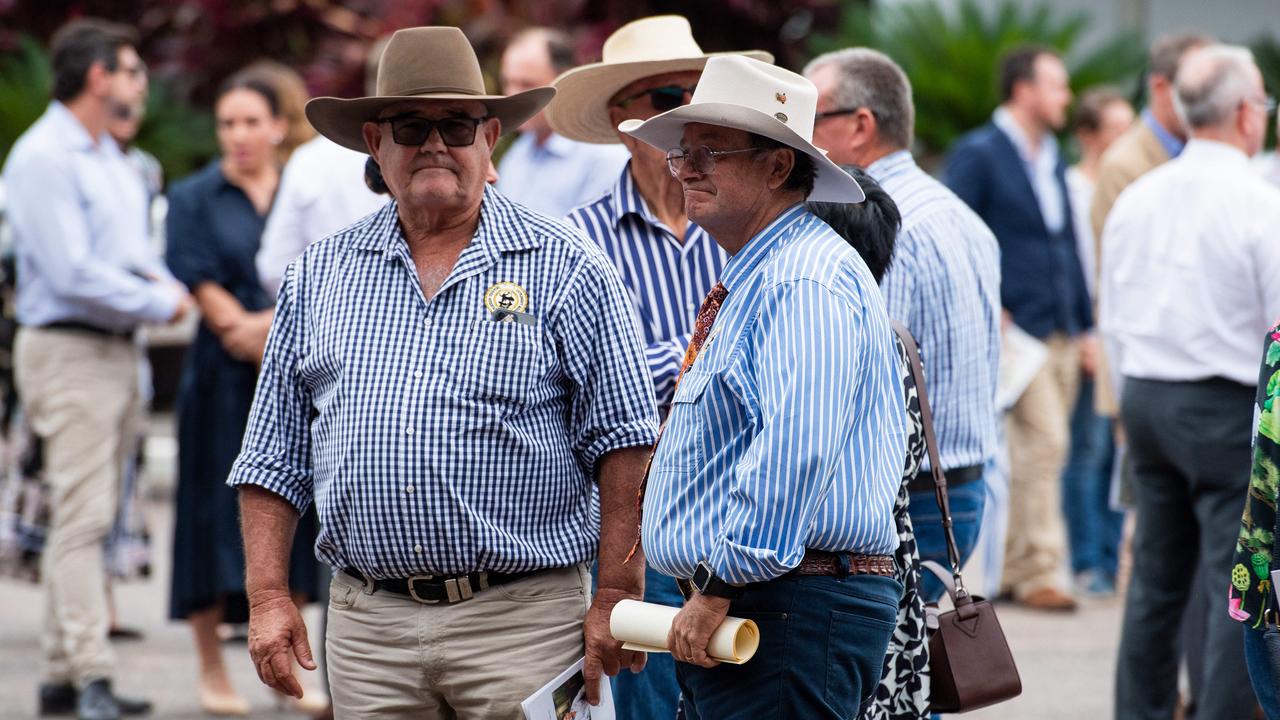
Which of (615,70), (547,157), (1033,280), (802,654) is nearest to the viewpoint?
(802,654)

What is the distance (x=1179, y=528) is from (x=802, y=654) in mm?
2966

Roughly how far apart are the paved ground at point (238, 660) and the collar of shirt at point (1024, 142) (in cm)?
244

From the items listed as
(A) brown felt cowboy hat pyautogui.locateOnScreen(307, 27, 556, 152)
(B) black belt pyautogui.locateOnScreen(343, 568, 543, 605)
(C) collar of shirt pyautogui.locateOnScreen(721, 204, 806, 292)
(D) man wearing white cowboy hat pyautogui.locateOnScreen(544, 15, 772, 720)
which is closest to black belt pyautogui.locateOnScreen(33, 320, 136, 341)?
(D) man wearing white cowboy hat pyautogui.locateOnScreen(544, 15, 772, 720)

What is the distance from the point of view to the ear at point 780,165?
3416 millimetres

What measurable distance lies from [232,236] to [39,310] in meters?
0.82

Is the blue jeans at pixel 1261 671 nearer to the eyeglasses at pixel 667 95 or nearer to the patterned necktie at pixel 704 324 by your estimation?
the patterned necktie at pixel 704 324

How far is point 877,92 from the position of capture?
16.4ft

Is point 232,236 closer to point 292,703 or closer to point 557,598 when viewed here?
point 292,703

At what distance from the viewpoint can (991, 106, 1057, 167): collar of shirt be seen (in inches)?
356

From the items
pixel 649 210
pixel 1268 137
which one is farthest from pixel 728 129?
pixel 1268 137

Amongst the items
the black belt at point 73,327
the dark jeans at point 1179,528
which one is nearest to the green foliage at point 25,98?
the black belt at point 73,327

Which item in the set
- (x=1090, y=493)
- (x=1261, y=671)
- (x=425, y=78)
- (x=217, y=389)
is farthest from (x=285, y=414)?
→ (x=1090, y=493)

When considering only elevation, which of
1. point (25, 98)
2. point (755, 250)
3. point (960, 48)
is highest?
point (960, 48)

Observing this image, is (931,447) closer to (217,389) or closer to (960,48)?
(217,389)
